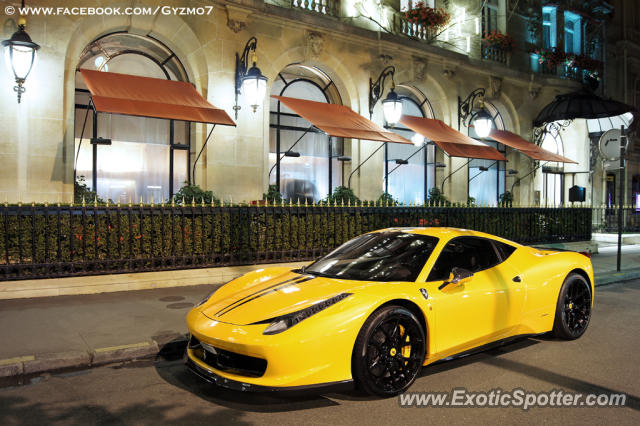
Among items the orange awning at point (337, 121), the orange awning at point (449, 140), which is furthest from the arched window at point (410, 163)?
the orange awning at point (337, 121)

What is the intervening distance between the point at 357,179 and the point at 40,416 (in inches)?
493

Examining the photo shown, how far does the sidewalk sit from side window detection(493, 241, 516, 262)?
352cm

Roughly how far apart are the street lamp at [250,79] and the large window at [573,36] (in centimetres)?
1753

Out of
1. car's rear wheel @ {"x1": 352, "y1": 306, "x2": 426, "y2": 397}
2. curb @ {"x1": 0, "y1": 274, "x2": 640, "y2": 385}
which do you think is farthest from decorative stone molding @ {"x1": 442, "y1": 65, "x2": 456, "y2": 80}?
car's rear wheel @ {"x1": 352, "y1": 306, "x2": 426, "y2": 397}

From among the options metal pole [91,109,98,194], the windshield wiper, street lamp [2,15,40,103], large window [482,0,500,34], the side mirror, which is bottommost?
the windshield wiper

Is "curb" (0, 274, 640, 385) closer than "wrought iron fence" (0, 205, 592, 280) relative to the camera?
Yes

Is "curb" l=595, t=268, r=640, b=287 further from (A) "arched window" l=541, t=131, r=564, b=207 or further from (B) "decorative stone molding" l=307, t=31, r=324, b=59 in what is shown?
(A) "arched window" l=541, t=131, r=564, b=207

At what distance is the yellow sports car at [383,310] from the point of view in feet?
12.0

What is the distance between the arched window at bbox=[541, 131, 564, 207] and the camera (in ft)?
74.9

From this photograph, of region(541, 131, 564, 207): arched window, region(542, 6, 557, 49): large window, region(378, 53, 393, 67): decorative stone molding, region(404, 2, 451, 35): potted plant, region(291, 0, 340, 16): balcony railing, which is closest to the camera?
region(291, 0, 340, 16): balcony railing

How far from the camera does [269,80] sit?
548 inches

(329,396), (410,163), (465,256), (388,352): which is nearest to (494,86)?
(410,163)

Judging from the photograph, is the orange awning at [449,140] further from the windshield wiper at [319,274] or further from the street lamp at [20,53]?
the windshield wiper at [319,274]

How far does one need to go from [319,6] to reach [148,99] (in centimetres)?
693
